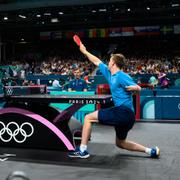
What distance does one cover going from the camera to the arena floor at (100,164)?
5051mm

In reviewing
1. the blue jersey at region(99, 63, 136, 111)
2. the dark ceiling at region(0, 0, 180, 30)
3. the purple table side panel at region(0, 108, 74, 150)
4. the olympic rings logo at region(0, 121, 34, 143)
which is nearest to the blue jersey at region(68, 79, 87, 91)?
the dark ceiling at region(0, 0, 180, 30)

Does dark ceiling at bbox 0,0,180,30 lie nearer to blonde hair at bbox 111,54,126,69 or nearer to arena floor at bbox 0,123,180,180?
arena floor at bbox 0,123,180,180

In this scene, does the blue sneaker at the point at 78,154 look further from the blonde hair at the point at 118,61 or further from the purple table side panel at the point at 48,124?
the blonde hair at the point at 118,61

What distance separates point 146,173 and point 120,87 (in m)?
1.34

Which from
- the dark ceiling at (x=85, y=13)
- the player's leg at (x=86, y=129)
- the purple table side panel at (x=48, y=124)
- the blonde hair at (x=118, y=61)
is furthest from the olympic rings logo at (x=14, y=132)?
the dark ceiling at (x=85, y=13)

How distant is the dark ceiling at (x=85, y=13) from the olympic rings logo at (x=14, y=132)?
15.9 m

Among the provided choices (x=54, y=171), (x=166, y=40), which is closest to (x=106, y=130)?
(x=54, y=171)

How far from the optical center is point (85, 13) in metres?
27.4

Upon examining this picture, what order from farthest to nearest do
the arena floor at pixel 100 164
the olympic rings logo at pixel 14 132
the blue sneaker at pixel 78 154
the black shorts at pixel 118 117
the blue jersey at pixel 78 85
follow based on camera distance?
the blue jersey at pixel 78 85
the olympic rings logo at pixel 14 132
the blue sneaker at pixel 78 154
the black shorts at pixel 118 117
the arena floor at pixel 100 164

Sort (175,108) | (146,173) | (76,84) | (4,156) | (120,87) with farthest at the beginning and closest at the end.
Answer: (76,84), (175,108), (4,156), (120,87), (146,173)

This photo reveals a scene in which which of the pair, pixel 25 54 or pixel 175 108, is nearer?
pixel 175 108

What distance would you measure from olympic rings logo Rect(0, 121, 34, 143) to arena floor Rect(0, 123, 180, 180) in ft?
0.64

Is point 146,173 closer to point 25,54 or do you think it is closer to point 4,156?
point 4,156

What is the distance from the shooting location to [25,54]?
34.7 metres
